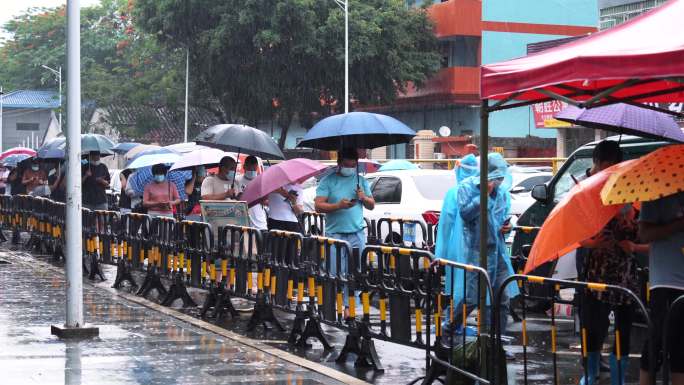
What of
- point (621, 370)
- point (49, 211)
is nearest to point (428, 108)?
point (49, 211)

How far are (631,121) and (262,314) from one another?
446 centimetres

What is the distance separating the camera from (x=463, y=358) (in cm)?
820

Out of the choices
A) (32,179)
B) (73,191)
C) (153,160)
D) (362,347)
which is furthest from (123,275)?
(32,179)

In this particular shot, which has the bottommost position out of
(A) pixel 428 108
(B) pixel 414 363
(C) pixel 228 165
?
(B) pixel 414 363

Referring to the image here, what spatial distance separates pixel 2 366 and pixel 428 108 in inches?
1723

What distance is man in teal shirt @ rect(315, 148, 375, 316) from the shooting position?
1193 centimetres

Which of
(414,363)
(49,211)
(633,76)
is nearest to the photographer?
(633,76)

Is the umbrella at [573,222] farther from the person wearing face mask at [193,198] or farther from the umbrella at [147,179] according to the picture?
the umbrella at [147,179]

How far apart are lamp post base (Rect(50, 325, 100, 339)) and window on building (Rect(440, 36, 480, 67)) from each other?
129ft

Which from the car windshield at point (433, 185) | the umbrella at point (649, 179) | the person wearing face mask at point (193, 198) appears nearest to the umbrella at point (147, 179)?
the person wearing face mask at point (193, 198)

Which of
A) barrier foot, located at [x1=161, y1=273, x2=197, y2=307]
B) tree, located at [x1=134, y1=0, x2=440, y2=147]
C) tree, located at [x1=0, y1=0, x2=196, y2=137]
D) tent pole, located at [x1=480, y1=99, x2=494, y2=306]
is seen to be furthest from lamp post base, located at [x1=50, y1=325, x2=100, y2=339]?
tree, located at [x1=0, y1=0, x2=196, y2=137]

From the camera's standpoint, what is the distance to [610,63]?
21.2ft

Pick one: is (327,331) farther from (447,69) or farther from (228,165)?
(447,69)

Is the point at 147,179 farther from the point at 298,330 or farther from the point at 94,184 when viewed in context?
the point at 298,330
